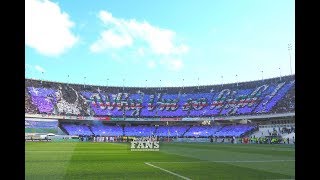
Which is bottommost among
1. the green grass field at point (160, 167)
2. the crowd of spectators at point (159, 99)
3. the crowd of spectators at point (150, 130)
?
the crowd of spectators at point (150, 130)

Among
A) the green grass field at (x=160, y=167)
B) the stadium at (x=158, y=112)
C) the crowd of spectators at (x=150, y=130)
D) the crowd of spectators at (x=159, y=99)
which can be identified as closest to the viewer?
the green grass field at (x=160, y=167)

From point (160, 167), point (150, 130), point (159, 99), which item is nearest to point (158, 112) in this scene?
point (150, 130)

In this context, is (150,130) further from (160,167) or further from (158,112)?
(160,167)

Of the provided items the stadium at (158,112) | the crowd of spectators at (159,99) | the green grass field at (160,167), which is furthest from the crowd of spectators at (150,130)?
the green grass field at (160,167)

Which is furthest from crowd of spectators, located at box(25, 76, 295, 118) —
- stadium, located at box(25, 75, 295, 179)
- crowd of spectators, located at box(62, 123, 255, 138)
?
crowd of spectators, located at box(62, 123, 255, 138)

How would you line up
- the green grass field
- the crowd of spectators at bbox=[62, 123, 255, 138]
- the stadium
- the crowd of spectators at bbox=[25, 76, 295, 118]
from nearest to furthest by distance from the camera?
1. the green grass field
2. the stadium
3. the crowd of spectators at bbox=[25, 76, 295, 118]
4. the crowd of spectators at bbox=[62, 123, 255, 138]

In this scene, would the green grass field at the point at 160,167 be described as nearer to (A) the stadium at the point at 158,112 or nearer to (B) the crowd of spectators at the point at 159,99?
(A) the stadium at the point at 158,112

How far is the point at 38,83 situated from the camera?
9581 cm

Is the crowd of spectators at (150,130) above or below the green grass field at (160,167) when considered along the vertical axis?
below

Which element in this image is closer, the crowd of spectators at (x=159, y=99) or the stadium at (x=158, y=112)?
the stadium at (x=158, y=112)

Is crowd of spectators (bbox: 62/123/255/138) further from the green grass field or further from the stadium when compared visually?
the green grass field

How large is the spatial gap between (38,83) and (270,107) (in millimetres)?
58178
